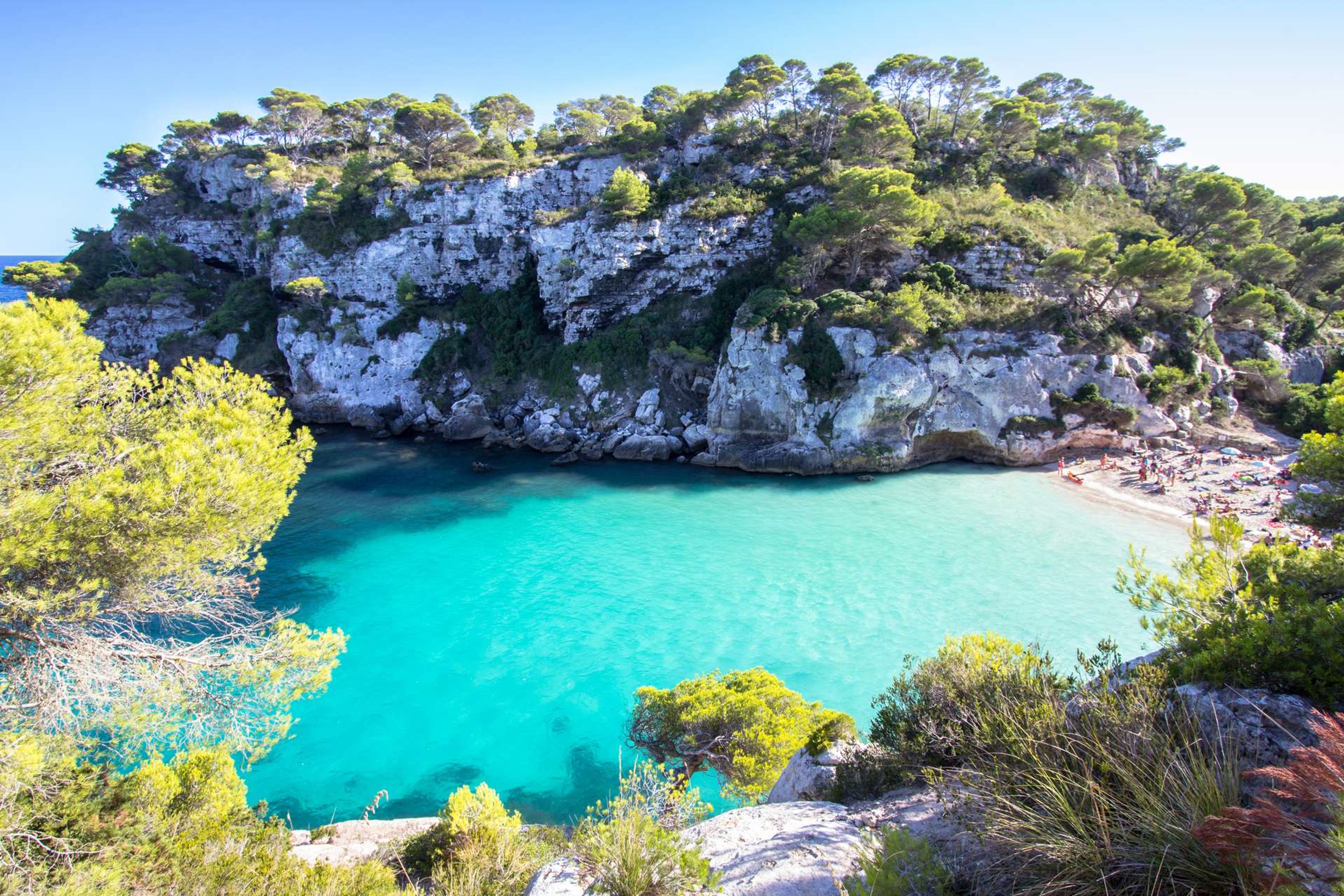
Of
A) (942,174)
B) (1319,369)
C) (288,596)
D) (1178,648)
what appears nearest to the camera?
(1178,648)

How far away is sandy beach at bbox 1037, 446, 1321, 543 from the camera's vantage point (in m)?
19.4

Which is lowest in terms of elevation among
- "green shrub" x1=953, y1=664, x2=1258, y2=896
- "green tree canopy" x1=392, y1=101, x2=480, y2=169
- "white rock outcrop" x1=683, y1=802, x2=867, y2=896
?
"white rock outcrop" x1=683, y1=802, x2=867, y2=896

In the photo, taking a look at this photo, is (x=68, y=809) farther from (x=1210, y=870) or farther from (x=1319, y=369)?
(x=1319, y=369)

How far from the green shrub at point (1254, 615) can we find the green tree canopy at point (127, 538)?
989 centimetres

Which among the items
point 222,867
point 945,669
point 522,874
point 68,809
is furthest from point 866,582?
point 68,809

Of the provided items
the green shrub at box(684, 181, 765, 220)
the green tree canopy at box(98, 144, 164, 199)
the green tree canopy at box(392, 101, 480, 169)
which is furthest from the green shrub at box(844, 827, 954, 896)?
the green tree canopy at box(98, 144, 164, 199)

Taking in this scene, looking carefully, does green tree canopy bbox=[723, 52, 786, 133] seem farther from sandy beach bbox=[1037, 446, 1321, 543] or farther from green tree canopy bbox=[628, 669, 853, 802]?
green tree canopy bbox=[628, 669, 853, 802]

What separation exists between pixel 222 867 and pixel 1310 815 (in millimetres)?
9246

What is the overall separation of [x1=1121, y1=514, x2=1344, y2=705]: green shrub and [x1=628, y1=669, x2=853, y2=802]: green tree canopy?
4.43 metres

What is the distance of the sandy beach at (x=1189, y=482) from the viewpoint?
19375mm

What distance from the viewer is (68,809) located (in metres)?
5.30

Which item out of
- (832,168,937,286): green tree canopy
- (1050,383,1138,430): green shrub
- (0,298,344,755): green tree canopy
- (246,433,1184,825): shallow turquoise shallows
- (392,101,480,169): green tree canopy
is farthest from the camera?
(392,101,480,169): green tree canopy

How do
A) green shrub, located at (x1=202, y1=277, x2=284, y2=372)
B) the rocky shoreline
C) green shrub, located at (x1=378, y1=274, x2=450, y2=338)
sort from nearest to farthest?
1. the rocky shoreline
2. green shrub, located at (x1=378, y1=274, x2=450, y2=338)
3. green shrub, located at (x1=202, y1=277, x2=284, y2=372)

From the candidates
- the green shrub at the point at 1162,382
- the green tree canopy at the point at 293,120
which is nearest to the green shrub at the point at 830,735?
the green shrub at the point at 1162,382
